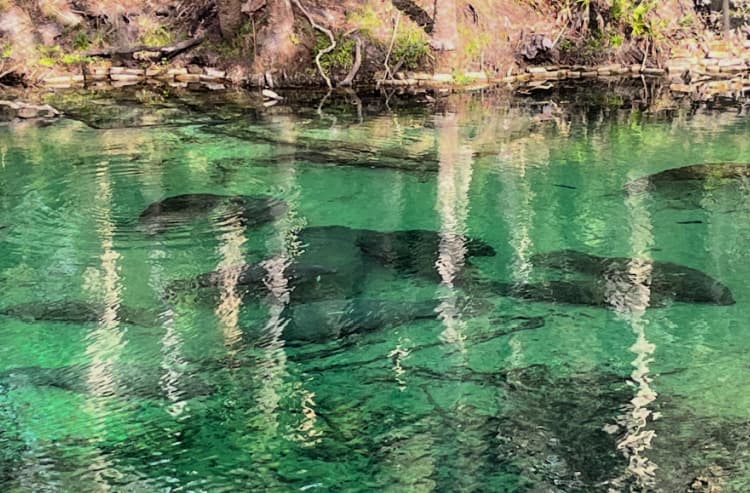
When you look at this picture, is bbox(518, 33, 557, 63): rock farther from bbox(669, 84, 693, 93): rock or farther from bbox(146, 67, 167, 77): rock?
bbox(146, 67, 167, 77): rock

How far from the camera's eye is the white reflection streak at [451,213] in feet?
22.0

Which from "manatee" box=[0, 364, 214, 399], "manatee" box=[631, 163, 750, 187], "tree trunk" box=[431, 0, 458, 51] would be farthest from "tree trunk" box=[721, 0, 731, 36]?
"manatee" box=[0, 364, 214, 399]

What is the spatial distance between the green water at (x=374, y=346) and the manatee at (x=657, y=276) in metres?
0.14

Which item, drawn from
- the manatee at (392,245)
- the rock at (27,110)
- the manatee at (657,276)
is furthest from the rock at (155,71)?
the manatee at (657,276)

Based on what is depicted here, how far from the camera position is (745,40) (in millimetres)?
22344

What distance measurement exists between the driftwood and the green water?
921 cm

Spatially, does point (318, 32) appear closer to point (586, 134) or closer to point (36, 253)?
point (586, 134)

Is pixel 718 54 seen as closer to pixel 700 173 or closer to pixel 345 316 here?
pixel 700 173

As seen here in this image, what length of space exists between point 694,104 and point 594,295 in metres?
11.3

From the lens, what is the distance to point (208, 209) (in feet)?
32.0

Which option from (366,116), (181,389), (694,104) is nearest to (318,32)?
(366,116)

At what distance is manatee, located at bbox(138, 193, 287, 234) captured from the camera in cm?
928

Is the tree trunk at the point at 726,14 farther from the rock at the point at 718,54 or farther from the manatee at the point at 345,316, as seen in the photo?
the manatee at the point at 345,316

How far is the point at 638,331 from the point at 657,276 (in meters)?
1.24
